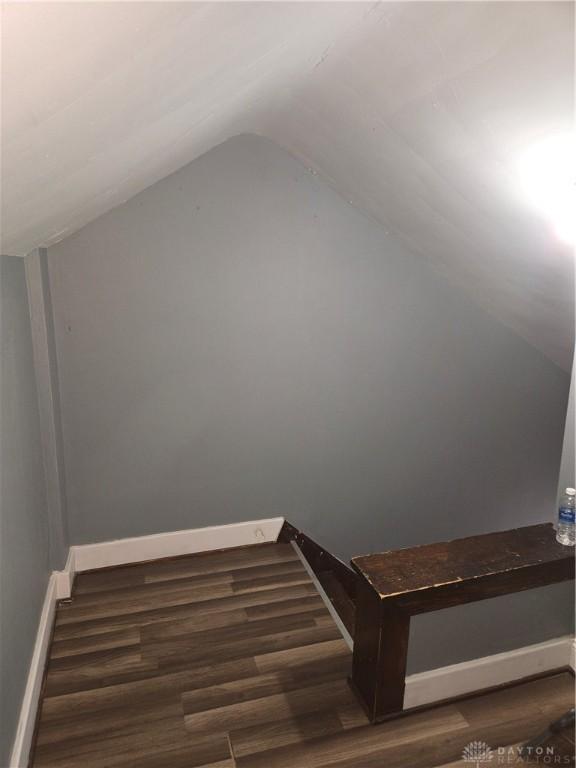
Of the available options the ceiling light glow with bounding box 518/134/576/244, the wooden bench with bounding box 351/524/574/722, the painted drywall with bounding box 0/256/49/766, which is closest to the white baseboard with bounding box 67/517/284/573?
the painted drywall with bounding box 0/256/49/766

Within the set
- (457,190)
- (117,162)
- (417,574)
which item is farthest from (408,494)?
(117,162)

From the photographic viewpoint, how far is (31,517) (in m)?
2.27

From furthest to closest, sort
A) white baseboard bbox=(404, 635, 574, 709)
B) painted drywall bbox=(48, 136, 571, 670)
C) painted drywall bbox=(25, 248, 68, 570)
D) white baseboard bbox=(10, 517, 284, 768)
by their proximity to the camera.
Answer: painted drywall bbox=(48, 136, 571, 670), white baseboard bbox=(10, 517, 284, 768), painted drywall bbox=(25, 248, 68, 570), white baseboard bbox=(404, 635, 574, 709)

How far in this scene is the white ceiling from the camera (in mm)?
841

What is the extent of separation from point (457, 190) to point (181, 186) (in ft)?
4.57

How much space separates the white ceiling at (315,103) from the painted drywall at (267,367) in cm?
26

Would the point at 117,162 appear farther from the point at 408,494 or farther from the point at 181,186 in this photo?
the point at 408,494

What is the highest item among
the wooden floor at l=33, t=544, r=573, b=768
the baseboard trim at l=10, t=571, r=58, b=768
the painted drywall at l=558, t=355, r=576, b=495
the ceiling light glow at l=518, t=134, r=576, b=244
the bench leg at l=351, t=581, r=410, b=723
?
the ceiling light glow at l=518, t=134, r=576, b=244

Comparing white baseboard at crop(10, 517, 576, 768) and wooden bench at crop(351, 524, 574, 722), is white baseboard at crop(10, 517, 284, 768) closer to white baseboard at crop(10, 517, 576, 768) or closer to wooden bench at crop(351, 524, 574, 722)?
white baseboard at crop(10, 517, 576, 768)

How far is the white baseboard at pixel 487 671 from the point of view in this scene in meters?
2.08

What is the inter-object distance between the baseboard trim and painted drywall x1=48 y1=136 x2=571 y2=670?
1.53ft

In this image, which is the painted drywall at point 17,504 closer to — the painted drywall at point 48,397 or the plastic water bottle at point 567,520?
the painted drywall at point 48,397

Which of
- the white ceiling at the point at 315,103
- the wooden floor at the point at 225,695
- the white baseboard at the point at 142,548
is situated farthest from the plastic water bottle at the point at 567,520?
the white baseboard at the point at 142,548

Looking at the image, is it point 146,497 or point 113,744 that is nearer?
point 113,744
